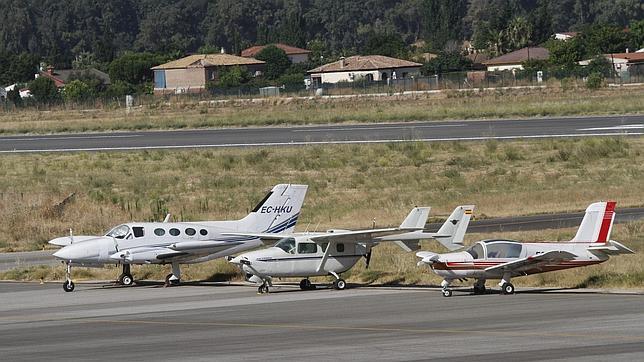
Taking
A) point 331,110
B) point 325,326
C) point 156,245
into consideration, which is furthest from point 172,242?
point 331,110

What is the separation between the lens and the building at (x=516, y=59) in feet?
528

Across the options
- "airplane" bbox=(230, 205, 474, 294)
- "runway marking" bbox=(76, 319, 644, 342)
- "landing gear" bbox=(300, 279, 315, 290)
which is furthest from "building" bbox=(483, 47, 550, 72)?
"runway marking" bbox=(76, 319, 644, 342)

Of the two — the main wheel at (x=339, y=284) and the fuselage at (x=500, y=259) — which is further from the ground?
the fuselage at (x=500, y=259)

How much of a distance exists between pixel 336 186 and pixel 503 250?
31.2 m

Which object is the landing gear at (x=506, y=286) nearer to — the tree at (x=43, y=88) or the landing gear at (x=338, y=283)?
the landing gear at (x=338, y=283)

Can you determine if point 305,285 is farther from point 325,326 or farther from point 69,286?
point 325,326

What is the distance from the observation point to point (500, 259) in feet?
97.2

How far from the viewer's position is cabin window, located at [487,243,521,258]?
29.7 metres

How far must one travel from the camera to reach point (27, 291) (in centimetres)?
3647

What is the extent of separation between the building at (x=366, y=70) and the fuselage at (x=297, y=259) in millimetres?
116418

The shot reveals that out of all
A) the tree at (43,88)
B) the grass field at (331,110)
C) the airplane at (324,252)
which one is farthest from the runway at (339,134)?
the tree at (43,88)

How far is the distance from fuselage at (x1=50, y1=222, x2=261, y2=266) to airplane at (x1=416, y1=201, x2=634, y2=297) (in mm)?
8033

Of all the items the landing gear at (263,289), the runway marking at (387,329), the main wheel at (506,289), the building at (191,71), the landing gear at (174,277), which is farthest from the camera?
the building at (191,71)

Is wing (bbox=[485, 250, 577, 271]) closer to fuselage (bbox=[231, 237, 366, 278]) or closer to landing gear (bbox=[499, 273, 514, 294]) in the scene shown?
landing gear (bbox=[499, 273, 514, 294])
